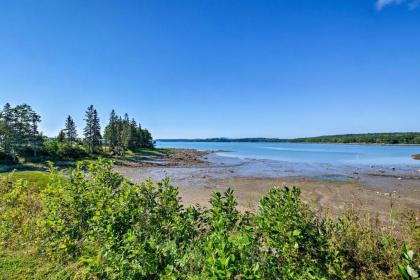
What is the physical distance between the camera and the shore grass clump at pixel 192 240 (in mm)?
3055

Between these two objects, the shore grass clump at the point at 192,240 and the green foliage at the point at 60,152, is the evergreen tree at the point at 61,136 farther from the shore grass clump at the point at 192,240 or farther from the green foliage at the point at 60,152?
the shore grass clump at the point at 192,240

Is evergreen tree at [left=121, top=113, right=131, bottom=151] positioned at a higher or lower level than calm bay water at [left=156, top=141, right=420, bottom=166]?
higher

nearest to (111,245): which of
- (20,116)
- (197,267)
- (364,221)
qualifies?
(197,267)

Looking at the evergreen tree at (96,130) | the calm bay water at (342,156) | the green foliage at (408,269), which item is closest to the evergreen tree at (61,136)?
the evergreen tree at (96,130)

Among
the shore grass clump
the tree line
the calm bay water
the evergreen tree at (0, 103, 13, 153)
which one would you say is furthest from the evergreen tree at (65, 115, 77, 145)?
the shore grass clump

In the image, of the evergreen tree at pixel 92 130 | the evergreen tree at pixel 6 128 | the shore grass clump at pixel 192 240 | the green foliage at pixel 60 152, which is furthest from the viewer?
the evergreen tree at pixel 92 130

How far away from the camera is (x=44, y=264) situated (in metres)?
5.58

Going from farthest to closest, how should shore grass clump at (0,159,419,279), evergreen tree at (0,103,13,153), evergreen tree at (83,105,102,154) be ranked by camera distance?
evergreen tree at (83,105,102,154), evergreen tree at (0,103,13,153), shore grass clump at (0,159,419,279)

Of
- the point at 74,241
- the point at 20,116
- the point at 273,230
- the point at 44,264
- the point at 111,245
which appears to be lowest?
the point at 44,264

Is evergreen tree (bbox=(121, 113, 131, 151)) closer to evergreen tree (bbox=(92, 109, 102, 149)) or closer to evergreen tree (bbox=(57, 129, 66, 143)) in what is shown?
evergreen tree (bbox=(92, 109, 102, 149))

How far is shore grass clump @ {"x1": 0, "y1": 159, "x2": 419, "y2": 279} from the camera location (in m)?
3.05

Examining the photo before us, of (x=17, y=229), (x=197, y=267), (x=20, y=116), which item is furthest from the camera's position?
(x=20, y=116)

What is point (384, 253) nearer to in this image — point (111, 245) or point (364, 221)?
point (364, 221)

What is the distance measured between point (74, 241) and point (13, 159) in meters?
52.2
